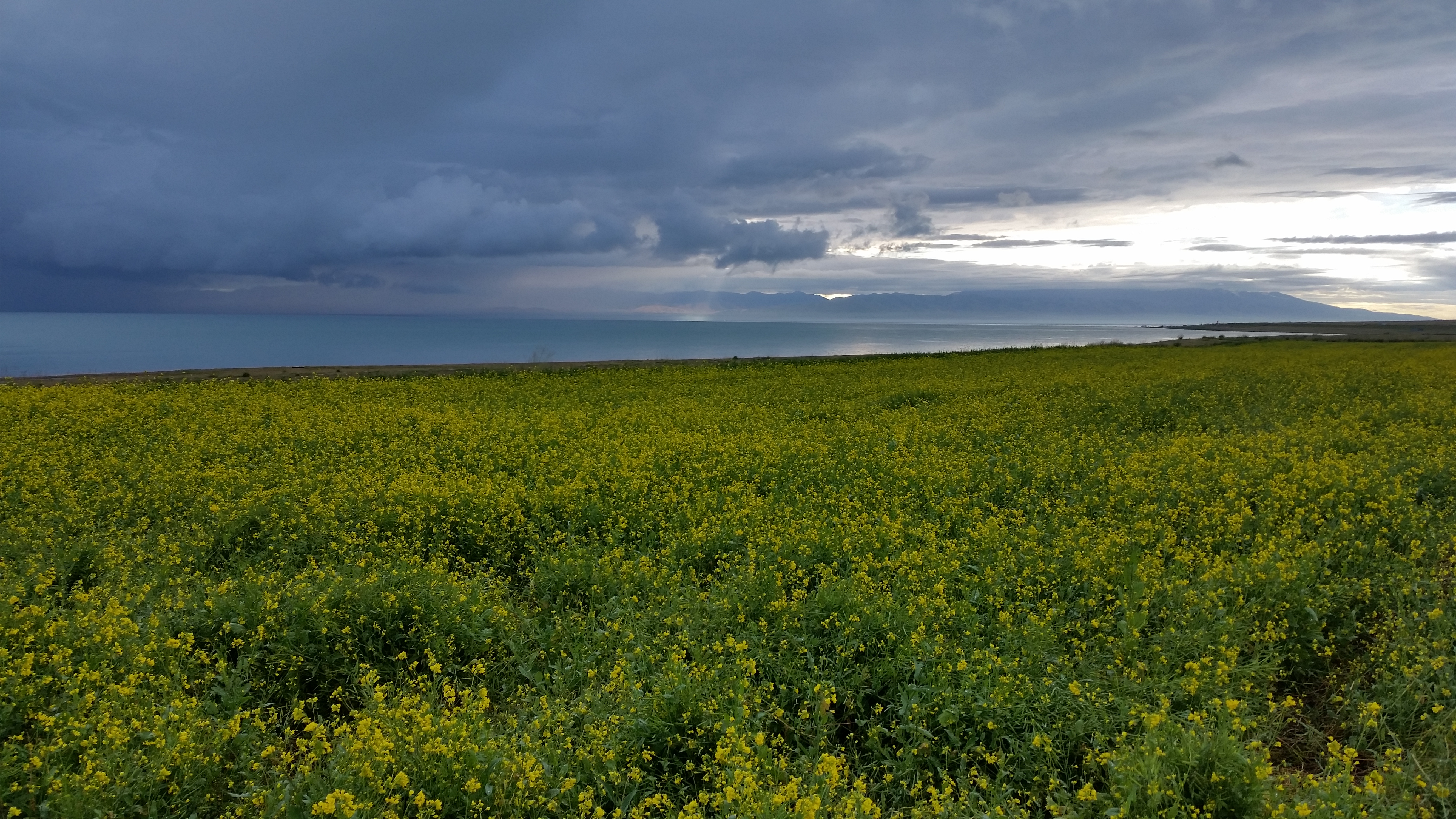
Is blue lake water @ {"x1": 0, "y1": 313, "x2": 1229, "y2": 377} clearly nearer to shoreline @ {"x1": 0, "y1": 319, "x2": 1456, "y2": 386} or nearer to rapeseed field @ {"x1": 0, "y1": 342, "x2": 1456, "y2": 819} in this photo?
shoreline @ {"x1": 0, "y1": 319, "x2": 1456, "y2": 386}

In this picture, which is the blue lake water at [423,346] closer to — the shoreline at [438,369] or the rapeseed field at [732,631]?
the shoreline at [438,369]

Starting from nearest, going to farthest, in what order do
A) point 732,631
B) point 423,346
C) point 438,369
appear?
point 732,631 < point 438,369 < point 423,346

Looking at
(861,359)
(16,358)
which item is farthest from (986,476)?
(16,358)

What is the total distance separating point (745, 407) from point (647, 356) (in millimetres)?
78716

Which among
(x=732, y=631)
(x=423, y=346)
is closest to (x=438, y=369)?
(x=732, y=631)

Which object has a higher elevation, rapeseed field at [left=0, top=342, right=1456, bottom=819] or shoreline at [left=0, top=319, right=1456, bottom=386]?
shoreline at [left=0, top=319, right=1456, bottom=386]

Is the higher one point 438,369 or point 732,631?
point 438,369

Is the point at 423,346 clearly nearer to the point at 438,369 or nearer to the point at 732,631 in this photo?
the point at 438,369

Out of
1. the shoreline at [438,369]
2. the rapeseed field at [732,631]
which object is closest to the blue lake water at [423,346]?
the shoreline at [438,369]

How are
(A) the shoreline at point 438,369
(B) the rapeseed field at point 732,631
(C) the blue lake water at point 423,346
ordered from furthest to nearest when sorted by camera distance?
1. (C) the blue lake water at point 423,346
2. (A) the shoreline at point 438,369
3. (B) the rapeseed field at point 732,631

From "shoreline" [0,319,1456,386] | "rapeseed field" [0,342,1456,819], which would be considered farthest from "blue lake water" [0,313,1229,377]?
"rapeseed field" [0,342,1456,819]

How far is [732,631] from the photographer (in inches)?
233

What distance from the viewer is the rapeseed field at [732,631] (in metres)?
4.08

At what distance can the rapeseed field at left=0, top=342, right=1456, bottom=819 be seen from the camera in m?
4.08
